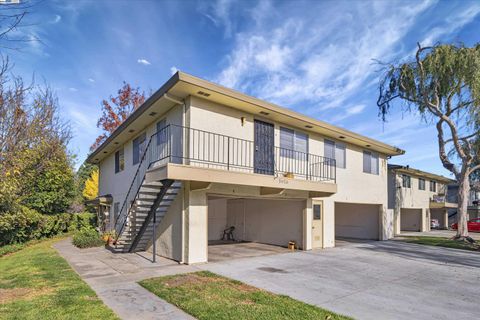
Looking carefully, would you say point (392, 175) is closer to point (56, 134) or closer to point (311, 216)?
point (311, 216)

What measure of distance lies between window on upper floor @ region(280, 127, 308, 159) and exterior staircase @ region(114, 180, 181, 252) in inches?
196

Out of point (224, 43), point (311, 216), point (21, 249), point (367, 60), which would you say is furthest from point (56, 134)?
point (367, 60)

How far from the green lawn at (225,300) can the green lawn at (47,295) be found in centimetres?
131

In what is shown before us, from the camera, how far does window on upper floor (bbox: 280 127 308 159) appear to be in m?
13.0

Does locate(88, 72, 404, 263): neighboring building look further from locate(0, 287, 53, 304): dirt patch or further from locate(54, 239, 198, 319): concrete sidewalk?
locate(0, 287, 53, 304): dirt patch

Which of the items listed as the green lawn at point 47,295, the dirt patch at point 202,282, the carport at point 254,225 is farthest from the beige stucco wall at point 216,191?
the green lawn at point 47,295

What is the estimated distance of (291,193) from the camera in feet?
41.8

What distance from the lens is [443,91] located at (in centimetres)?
1692

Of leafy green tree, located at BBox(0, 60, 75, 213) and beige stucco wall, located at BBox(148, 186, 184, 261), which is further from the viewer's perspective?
beige stucco wall, located at BBox(148, 186, 184, 261)

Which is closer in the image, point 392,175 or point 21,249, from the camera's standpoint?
point 21,249

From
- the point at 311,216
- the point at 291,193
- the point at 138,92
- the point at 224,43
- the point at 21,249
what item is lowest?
the point at 21,249

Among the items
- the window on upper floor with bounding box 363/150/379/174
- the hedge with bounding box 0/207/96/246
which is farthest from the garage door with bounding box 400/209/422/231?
the hedge with bounding box 0/207/96/246

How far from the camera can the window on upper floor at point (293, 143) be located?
13.0 m

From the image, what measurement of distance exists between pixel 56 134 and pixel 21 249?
6130mm
